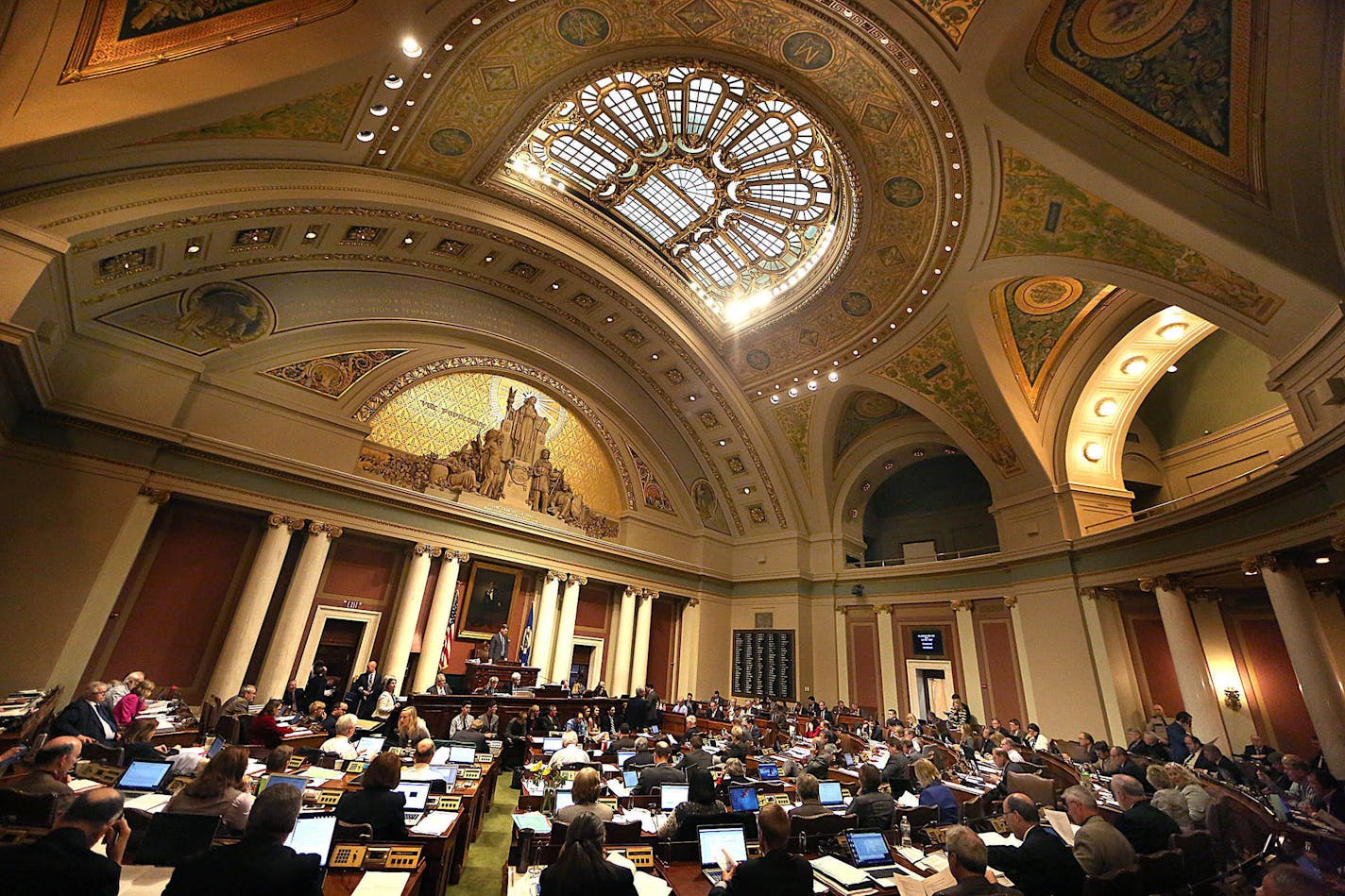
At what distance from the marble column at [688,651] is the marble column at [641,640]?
0.98 m

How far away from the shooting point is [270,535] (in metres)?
9.66

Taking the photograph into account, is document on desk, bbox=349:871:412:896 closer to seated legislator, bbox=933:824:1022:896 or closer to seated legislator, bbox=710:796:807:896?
seated legislator, bbox=710:796:807:896

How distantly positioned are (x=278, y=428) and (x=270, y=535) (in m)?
1.92

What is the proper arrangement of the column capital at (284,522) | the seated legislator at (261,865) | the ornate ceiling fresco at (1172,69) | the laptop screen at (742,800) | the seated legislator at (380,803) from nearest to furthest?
the seated legislator at (261,865) → the seated legislator at (380,803) → the laptop screen at (742,800) → the ornate ceiling fresco at (1172,69) → the column capital at (284,522)

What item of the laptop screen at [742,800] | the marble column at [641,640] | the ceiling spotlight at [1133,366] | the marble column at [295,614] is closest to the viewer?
the laptop screen at [742,800]

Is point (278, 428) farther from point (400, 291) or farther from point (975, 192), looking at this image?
point (975, 192)

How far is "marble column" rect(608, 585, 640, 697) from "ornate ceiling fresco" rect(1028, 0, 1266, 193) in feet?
43.7

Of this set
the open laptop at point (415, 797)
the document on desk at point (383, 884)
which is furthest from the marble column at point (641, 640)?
the document on desk at point (383, 884)

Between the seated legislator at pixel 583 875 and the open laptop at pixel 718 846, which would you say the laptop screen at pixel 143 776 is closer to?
the seated legislator at pixel 583 875

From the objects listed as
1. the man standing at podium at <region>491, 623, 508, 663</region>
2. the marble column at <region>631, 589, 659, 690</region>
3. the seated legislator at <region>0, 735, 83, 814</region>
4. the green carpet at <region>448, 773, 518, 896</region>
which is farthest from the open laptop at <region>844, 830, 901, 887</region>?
the marble column at <region>631, 589, 659, 690</region>

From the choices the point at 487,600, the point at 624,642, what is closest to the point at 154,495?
the point at 487,600

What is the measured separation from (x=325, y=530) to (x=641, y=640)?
828 cm

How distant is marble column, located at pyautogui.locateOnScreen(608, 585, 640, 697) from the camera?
47.0 ft

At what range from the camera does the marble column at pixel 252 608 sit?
28.8 feet
